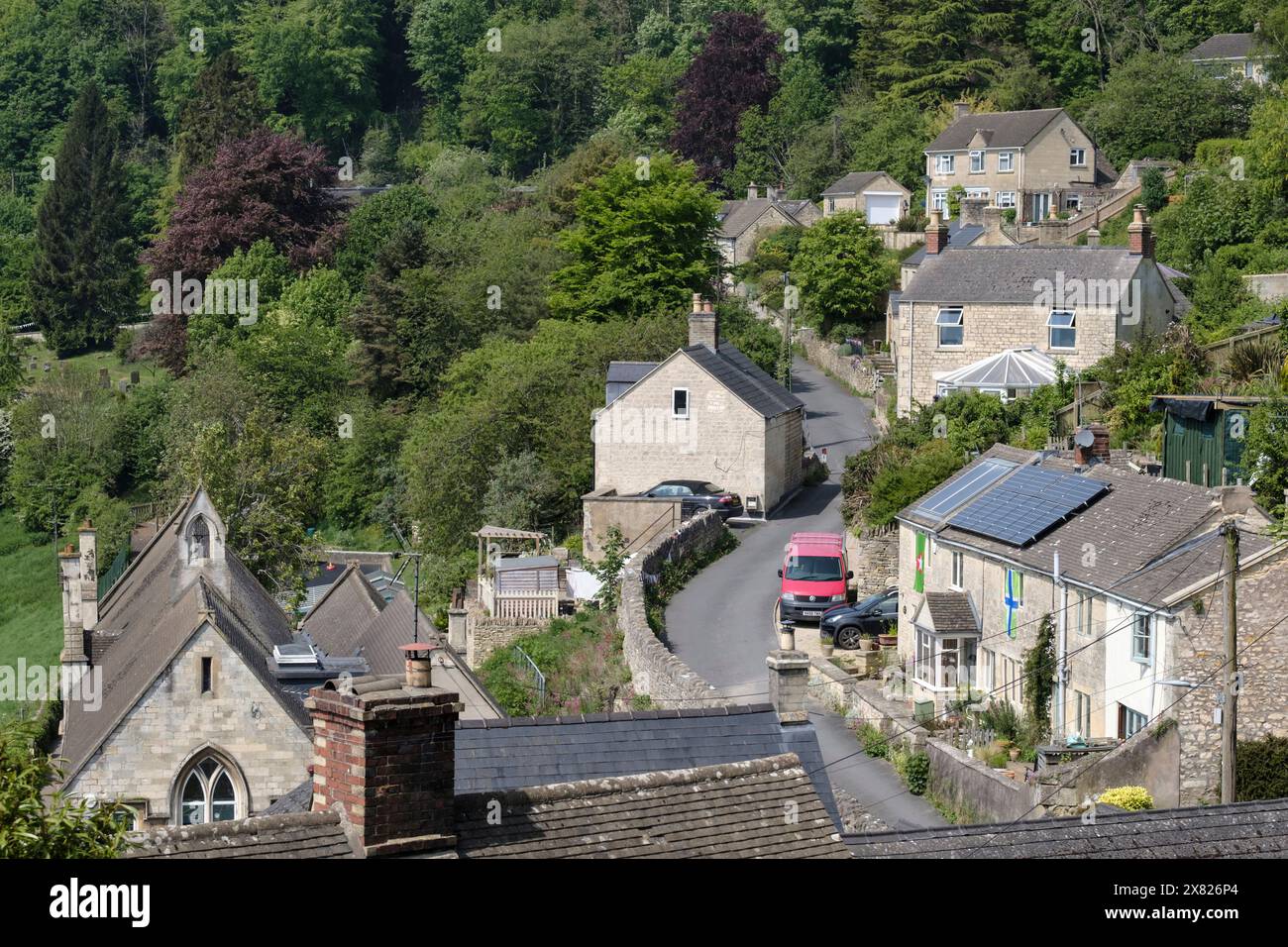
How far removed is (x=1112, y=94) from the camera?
252 ft

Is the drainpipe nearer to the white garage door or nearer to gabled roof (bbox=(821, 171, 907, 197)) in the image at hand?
the white garage door

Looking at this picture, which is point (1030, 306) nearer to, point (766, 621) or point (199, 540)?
point (766, 621)

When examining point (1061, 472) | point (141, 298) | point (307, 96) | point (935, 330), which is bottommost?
point (1061, 472)

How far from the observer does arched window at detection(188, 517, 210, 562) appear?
33.3 meters

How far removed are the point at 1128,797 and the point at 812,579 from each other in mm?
11933

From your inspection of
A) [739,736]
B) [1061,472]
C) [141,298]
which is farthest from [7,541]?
[739,736]

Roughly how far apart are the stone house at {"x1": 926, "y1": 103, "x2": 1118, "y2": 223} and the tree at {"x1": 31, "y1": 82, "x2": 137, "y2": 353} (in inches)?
1524

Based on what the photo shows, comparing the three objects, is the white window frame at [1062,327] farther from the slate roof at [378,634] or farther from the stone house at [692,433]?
the slate roof at [378,634]

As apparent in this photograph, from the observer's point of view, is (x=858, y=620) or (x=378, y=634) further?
(x=858, y=620)

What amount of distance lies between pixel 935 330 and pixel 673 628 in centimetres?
1605

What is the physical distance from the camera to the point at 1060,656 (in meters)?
28.6

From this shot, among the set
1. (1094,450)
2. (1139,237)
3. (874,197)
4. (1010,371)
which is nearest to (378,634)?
(1094,450)

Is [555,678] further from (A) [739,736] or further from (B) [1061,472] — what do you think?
(A) [739,736]

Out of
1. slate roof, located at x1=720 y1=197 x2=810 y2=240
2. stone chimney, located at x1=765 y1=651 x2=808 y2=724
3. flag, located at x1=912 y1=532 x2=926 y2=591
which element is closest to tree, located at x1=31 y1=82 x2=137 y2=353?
slate roof, located at x1=720 y1=197 x2=810 y2=240
